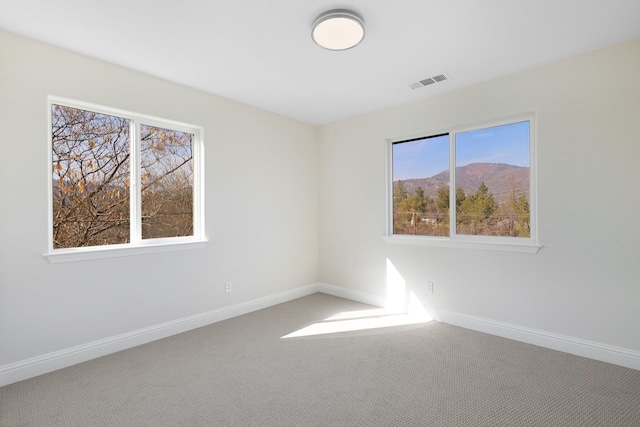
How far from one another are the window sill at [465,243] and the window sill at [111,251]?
7.86ft

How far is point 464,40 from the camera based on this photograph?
244 centimetres

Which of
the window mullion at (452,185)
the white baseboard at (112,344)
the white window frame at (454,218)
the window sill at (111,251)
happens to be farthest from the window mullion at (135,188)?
the window mullion at (452,185)

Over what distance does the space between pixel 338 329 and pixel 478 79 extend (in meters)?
2.97

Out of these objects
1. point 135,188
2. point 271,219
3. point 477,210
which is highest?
point 135,188

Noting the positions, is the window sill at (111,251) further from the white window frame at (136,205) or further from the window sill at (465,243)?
the window sill at (465,243)

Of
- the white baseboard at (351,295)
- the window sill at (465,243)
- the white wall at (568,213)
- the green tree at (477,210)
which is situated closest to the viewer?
the white wall at (568,213)

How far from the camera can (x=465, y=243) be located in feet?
11.0

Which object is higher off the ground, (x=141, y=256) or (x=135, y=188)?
(x=135, y=188)

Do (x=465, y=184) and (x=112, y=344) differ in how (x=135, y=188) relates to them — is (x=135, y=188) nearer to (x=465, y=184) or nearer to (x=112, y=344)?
(x=112, y=344)

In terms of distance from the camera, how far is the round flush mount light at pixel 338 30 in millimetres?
2094

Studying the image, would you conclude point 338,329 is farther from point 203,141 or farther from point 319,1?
point 319,1

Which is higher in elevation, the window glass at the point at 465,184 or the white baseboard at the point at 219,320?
the window glass at the point at 465,184

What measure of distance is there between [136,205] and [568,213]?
4.02 meters

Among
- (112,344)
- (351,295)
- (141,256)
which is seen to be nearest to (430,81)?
(351,295)
